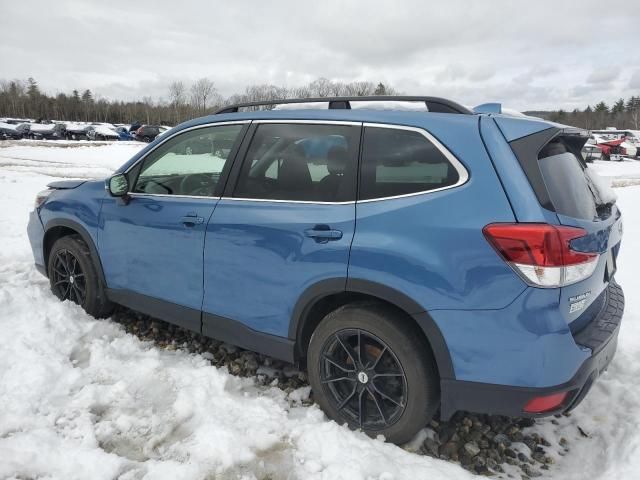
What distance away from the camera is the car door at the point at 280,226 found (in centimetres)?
268

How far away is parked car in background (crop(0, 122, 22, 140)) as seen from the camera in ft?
127

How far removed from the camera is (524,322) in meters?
2.16

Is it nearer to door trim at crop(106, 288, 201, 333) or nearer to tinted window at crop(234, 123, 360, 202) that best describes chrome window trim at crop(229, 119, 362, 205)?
tinted window at crop(234, 123, 360, 202)

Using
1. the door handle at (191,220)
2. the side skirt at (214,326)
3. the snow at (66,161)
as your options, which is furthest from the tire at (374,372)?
the snow at (66,161)

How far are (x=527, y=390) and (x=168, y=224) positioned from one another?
2.45 m

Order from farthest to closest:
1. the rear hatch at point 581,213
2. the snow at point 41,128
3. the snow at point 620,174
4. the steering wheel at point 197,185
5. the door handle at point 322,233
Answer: the snow at point 41,128 → the snow at point 620,174 → the steering wheel at point 197,185 → the door handle at point 322,233 → the rear hatch at point 581,213

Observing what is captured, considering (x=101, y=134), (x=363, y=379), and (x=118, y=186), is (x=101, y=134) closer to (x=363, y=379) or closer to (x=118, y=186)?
(x=118, y=186)

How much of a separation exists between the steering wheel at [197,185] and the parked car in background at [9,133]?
141 feet

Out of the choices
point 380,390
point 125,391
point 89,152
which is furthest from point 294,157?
point 89,152

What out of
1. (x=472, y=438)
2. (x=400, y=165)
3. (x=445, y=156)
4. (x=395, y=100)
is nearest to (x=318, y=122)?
(x=395, y=100)

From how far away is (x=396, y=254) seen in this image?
2.41m

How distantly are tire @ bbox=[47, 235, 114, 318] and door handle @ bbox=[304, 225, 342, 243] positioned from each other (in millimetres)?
2228

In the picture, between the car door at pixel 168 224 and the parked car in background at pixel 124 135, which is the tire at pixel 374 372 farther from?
the parked car in background at pixel 124 135

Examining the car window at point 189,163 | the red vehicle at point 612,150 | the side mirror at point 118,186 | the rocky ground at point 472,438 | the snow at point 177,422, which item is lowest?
the rocky ground at point 472,438
